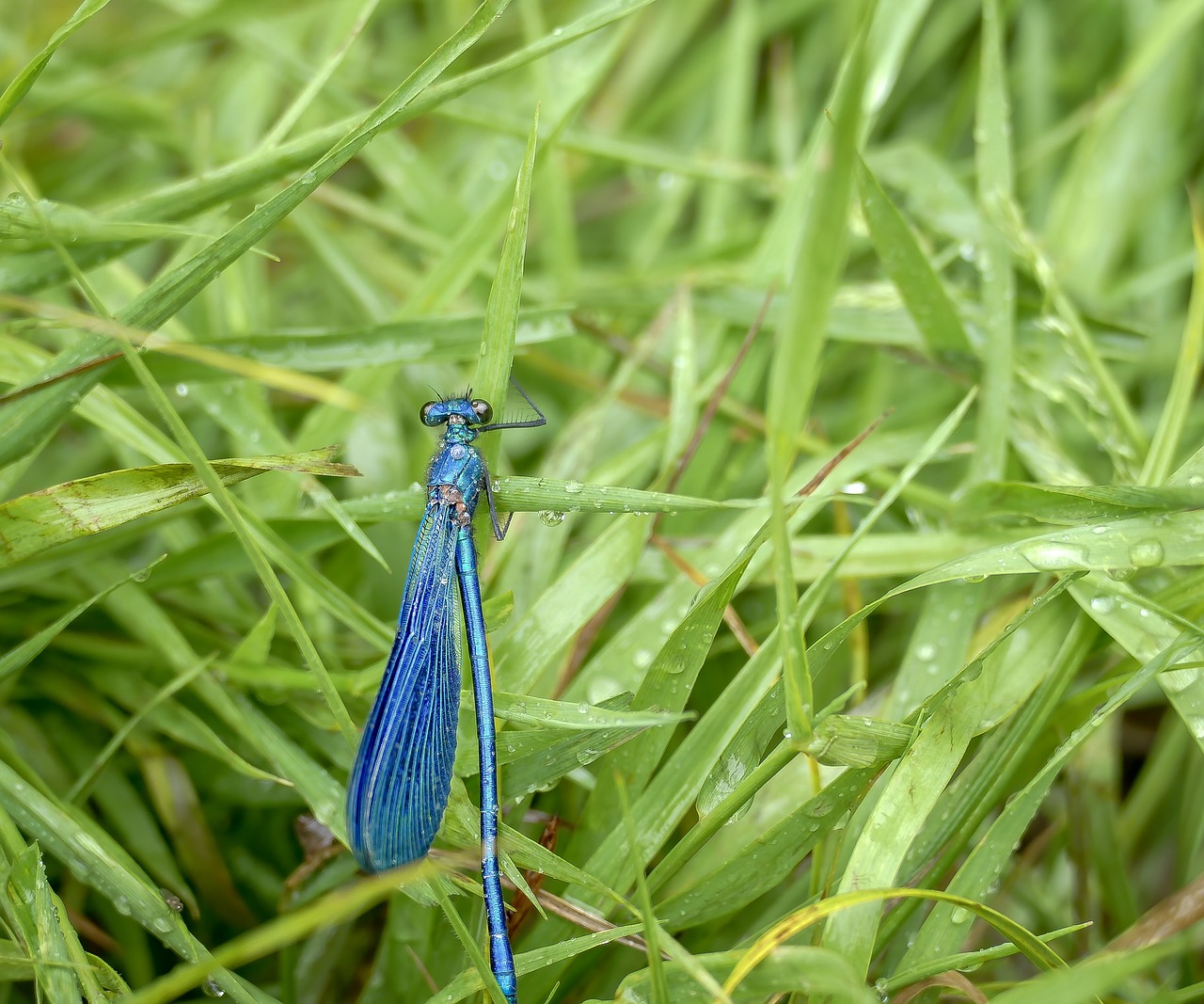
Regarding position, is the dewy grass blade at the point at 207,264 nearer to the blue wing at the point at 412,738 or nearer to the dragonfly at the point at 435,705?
the dragonfly at the point at 435,705

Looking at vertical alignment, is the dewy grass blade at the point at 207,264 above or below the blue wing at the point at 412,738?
above

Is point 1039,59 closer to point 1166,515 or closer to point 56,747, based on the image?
point 1166,515

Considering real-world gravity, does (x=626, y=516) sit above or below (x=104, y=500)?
below

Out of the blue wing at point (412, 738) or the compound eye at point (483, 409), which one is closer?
the blue wing at point (412, 738)

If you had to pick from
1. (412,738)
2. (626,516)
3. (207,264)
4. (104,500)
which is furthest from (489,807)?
(207,264)

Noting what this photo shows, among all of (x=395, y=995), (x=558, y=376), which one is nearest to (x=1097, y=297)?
(x=558, y=376)

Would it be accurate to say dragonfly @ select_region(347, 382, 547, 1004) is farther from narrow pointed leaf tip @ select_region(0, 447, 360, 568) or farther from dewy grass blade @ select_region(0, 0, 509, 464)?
dewy grass blade @ select_region(0, 0, 509, 464)

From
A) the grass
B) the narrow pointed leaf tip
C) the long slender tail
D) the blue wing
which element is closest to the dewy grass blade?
the grass

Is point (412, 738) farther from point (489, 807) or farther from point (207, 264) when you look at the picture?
point (207, 264)

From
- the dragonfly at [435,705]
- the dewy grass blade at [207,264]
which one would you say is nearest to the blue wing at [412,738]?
the dragonfly at [435,705]
